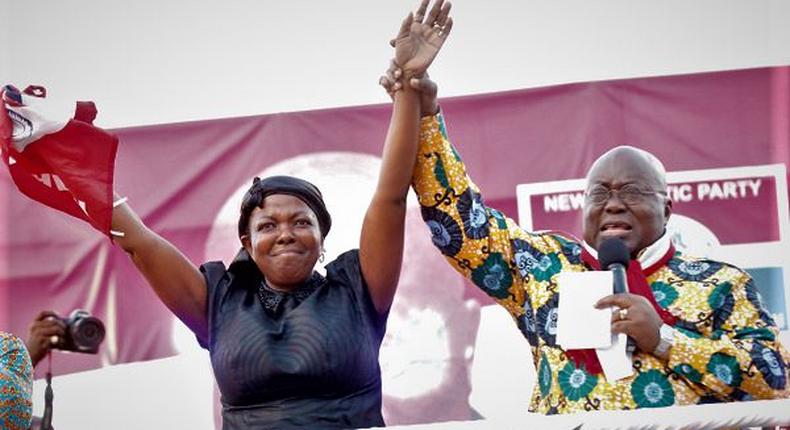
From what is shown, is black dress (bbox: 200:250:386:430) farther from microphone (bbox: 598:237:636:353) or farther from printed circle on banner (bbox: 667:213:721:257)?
printed circle on banner (bbox: 667:213:721:257)

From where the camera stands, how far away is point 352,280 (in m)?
2.85

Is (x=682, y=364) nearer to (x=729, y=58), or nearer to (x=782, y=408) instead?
(x=782, y=408)

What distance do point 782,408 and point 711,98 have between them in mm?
2784

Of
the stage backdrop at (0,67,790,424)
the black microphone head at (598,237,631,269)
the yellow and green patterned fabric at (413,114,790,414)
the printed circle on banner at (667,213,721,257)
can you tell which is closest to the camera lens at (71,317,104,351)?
the yellow and green patterned fabric at (413,114,790,414)

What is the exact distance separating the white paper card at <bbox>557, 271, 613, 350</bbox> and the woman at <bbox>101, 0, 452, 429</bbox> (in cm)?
42

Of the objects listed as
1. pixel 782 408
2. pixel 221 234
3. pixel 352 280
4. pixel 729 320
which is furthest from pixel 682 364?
pixel 221 234

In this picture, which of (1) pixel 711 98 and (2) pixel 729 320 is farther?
(1) pixel 711 98

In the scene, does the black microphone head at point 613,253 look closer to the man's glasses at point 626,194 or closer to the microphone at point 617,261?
the microphone at point 617,261

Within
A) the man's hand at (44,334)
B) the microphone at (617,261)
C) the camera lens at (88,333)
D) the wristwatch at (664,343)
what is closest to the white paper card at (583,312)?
the microphone at (617,261)

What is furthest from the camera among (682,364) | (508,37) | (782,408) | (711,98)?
(508,37)

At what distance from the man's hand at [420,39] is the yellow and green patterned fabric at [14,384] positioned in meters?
1.25

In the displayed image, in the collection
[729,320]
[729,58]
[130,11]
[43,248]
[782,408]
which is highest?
[130,11]

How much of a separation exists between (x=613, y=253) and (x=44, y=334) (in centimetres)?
143

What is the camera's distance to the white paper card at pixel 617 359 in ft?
8.87
